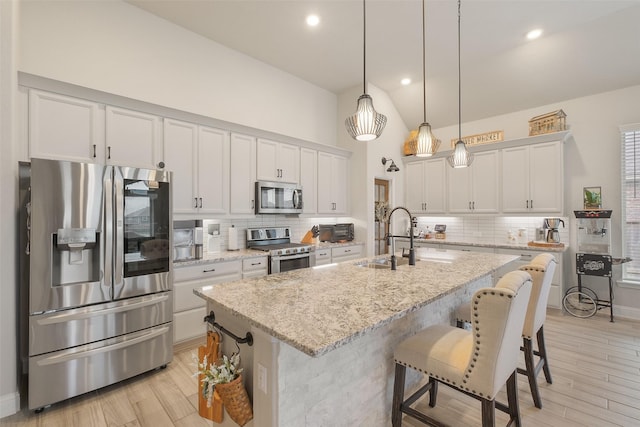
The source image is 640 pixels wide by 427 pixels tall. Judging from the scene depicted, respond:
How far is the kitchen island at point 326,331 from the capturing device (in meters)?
1.22

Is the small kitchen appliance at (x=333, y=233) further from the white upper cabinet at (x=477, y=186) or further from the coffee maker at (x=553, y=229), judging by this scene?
the coffee maker at (x=553, y=229)

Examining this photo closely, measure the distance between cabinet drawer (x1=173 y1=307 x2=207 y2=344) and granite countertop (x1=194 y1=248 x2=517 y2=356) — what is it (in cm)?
160

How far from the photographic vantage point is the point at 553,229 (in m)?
4.48

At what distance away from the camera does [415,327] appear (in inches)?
86.4

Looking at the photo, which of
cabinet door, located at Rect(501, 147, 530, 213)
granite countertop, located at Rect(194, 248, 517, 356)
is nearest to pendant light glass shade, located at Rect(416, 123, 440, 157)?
granite countertop, located at Rect(194, 248, 517, 356)

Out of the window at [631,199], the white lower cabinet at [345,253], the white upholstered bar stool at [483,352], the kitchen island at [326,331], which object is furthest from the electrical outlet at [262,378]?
the window at [631,199]

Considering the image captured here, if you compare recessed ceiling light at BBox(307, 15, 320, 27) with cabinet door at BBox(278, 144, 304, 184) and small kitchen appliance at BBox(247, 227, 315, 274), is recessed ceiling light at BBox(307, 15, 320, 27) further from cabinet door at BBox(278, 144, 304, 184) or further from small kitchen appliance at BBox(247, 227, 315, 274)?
small kitchen appliance at BBox(247, 227, 315, 274)

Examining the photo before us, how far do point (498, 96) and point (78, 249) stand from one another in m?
5.95

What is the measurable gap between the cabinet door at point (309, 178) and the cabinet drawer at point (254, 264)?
1.24 metres

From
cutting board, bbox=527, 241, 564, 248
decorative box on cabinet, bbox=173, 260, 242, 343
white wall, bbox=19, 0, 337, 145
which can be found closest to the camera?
white wall, bbox=19, 0, 337, 145

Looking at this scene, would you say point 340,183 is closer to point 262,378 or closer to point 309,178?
point 309,178

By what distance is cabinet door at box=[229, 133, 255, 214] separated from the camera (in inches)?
151

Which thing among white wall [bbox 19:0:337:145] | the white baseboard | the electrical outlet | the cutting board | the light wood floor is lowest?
the light wood floor

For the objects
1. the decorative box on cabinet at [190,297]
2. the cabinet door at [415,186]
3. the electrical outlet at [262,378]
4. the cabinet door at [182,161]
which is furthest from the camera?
the cabinet door at [415,186]
